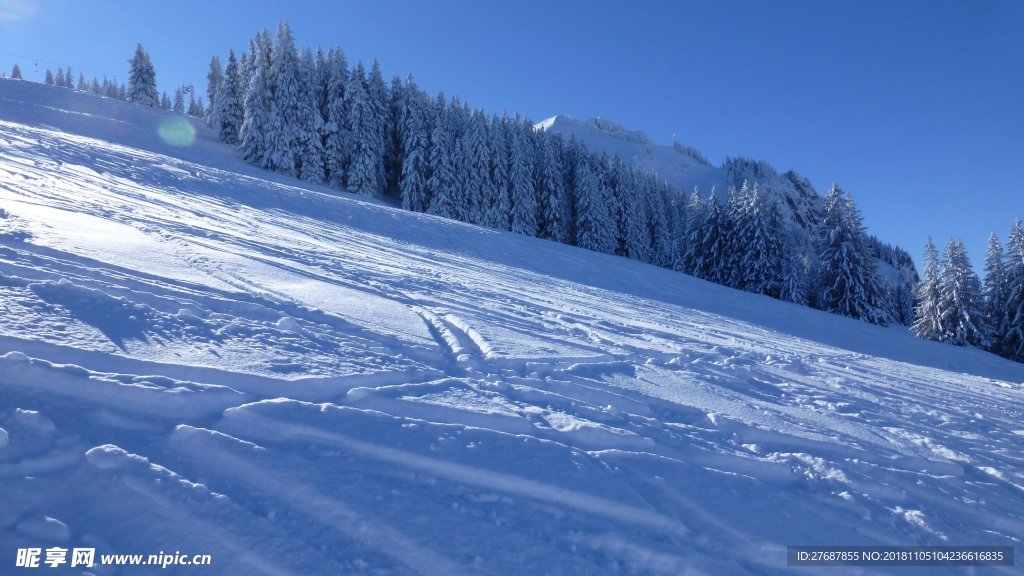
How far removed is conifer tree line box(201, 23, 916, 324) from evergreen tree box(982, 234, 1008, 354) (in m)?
4.63

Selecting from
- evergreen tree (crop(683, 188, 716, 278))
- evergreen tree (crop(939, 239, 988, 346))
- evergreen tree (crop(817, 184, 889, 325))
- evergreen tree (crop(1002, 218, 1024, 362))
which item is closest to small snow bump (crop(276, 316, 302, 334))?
evergreen tree (crop(817, 184, 889, 325))

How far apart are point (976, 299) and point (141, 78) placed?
64962mm

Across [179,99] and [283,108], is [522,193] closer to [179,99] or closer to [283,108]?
[283,108]

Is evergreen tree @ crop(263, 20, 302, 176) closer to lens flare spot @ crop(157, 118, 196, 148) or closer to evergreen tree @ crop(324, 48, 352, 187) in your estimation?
evergreen tree @ crop(324, 48, 352, 187)

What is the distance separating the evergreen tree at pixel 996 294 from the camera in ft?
85.9

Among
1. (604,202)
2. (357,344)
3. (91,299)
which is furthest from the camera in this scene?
(604,202)

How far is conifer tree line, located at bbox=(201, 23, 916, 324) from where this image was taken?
1179 inches

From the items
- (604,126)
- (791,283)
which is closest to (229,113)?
(791,283)

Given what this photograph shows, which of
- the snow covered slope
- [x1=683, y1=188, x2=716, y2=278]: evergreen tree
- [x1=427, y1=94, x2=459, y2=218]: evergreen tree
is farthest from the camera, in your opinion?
[x1=683, y1=188, x2=716, y2=278]: evergreen tree

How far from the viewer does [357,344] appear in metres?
4.89

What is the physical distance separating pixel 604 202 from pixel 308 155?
2500cm

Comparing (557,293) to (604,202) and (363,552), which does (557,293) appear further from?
(604,202)

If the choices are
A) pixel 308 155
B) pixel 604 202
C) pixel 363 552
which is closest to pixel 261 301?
pixel 363 552

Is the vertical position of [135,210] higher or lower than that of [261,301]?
higher
